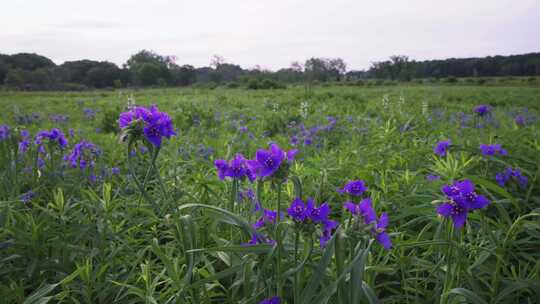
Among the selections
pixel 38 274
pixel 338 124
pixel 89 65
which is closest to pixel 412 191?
pixel 38 274

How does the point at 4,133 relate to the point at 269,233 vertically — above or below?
above

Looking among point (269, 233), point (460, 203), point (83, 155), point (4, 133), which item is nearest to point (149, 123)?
point (269, 233)

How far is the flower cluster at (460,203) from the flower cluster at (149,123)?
84 cm

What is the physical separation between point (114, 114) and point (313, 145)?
3754 millimetres

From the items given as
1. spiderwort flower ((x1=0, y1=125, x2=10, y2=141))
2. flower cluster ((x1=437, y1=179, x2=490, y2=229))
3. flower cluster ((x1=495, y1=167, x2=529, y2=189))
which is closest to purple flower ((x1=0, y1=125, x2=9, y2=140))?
spiderwort flower ((x1=0, y1=125, x2=10, y2=141))

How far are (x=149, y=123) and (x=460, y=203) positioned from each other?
36.4 inches

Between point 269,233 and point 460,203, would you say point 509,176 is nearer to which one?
point 460,203

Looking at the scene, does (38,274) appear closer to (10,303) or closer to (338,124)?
(10,303)

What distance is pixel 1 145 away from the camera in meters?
2.19

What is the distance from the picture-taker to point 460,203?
95 cm

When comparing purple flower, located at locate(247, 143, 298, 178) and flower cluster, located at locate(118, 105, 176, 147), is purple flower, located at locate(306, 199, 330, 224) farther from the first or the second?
flower cluster, located at locate(118, 105, 176, 147)

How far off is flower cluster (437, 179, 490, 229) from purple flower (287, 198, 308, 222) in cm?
40

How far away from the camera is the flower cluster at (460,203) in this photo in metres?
0.95

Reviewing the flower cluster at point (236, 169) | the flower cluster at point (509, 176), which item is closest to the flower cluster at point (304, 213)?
the flower cluster at point (236, 169)
